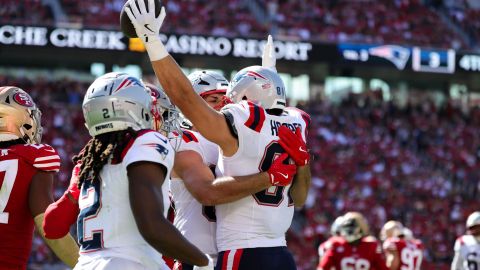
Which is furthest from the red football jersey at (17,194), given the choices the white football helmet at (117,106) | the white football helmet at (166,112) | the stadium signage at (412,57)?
the stadium signage at (412,57)

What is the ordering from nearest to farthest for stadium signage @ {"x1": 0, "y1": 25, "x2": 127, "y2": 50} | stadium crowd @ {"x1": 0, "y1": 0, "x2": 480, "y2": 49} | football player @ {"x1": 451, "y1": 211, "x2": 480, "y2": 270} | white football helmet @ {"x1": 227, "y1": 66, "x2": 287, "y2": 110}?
white football helmet @ {"x1": 227, "y1": 66, "x2": 287, "y2": 110}
football player @ {"x1": 451, "y1": 211, "x2": 480, "y2": 270}
stadium signage @ {"x1": 0, "y1": 25, "x2": 127, "y2": 50}
stadium crowd @ {"x1": 0, "y1": 0, "x2": 480, "y2": 49}

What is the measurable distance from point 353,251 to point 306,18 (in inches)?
649

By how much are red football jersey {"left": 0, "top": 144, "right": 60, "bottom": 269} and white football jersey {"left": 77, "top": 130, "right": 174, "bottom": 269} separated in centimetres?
98

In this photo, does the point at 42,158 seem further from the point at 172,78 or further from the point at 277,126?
the point at 277,126

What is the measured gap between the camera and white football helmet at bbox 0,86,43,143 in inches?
173

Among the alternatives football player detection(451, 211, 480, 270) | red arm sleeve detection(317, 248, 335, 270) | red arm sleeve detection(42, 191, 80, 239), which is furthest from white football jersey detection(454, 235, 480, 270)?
red arm sleeve detection(42, 191, 80, 239)

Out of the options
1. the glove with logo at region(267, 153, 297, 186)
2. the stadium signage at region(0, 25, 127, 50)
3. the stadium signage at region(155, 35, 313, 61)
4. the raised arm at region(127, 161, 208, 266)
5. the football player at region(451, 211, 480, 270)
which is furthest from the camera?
the stadium signage at region(155, 35, 313, 61)

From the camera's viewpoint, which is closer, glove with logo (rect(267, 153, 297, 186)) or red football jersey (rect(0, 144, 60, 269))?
glove with logo (rect(267, 153, 297, 186))

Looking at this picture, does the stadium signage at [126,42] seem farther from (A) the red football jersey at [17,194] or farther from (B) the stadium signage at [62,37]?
(A) the red football jersey at [17,194]

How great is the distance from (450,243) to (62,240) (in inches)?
628

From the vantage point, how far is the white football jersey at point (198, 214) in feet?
14.7

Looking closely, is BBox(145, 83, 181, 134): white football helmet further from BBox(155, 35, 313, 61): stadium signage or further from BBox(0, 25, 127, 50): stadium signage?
BBox(155, 35, 313, 61): stadium signage

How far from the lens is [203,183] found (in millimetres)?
4137

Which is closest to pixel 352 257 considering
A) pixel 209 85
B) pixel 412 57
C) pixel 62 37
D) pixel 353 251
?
pixel 353 251
